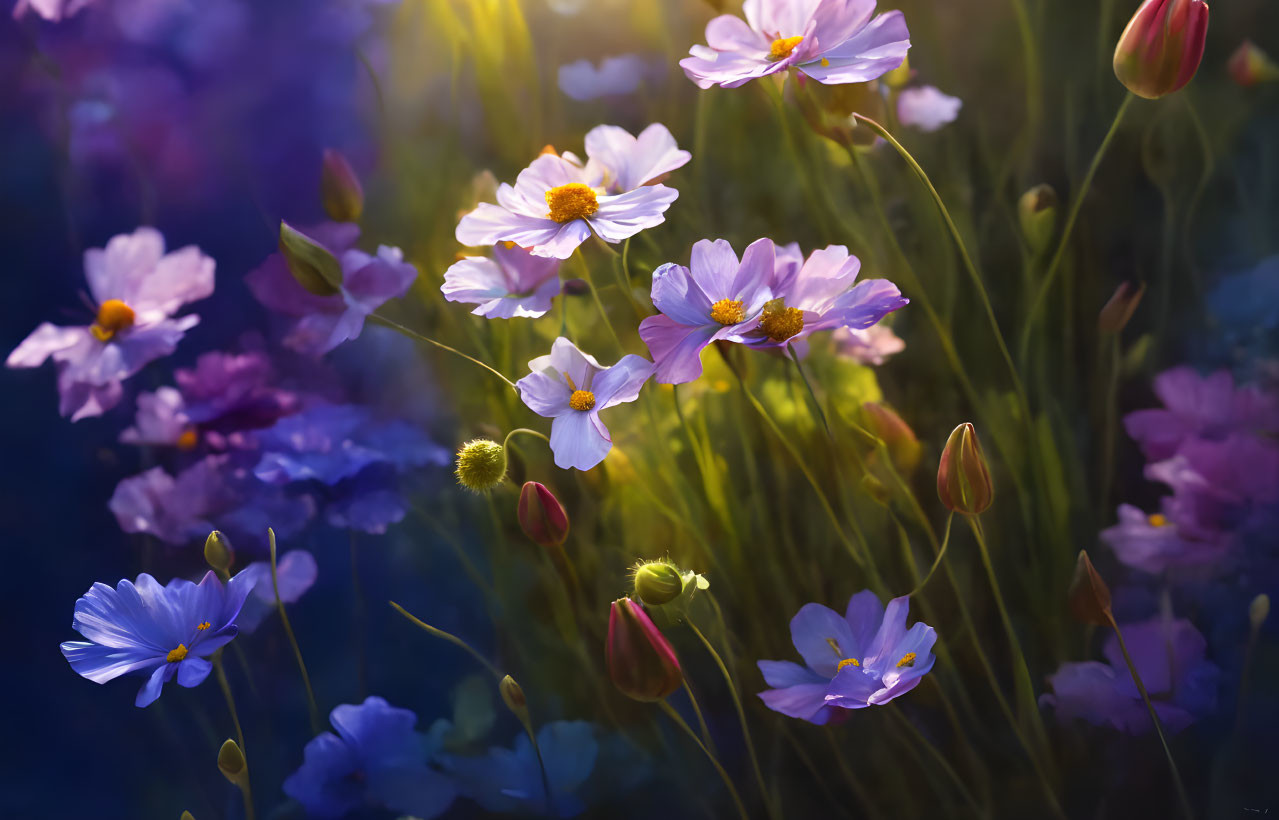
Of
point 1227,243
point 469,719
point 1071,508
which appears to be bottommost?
point 469,719

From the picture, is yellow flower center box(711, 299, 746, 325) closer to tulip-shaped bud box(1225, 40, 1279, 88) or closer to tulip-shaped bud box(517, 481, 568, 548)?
tulip-shaped bud box(517, 481, 568, 548)

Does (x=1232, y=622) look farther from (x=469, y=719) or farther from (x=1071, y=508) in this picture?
(x=469, y=719)

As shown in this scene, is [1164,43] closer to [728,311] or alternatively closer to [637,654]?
[728,311]

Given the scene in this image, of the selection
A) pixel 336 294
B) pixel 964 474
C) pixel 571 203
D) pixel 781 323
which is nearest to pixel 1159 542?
pixel 964 474

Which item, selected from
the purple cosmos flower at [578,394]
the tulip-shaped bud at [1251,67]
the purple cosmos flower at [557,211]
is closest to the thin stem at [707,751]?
the purple cosmos flower at [578,394]

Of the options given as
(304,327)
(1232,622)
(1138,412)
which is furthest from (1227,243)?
(304,327)

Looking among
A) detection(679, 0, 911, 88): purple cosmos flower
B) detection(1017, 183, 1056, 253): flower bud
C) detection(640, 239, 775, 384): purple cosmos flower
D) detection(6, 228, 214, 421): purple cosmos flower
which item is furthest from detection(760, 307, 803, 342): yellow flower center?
detection(6, 228, 214, 421): purple cosmos flower

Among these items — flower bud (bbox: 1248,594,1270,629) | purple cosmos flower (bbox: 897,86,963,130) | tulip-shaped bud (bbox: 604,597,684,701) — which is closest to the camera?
tulip-shaped bud (bbox: 604,597,684,701)
